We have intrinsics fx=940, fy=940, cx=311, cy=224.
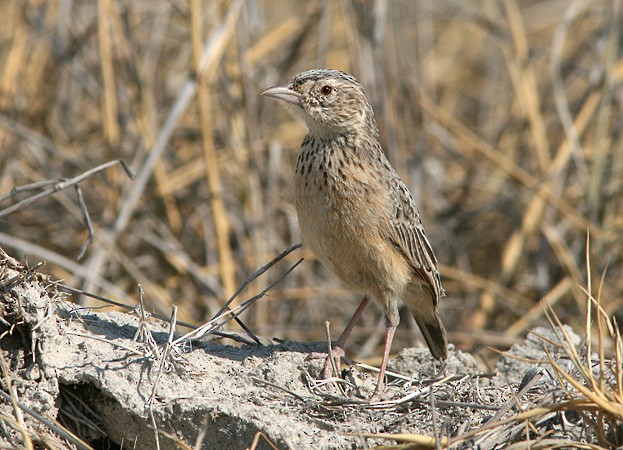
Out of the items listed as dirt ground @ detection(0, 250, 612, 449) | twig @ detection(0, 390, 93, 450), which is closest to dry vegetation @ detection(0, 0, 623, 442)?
dirt ground @ detection(0, 250, 612, 449)

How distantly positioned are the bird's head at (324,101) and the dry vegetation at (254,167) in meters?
2.11

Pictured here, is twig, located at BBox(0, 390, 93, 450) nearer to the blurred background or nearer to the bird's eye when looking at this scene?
the bird's eye

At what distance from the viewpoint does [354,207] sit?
15.0ft

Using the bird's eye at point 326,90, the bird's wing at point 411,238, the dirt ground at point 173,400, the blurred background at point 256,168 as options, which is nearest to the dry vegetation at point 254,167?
the blurred background at point 256,168

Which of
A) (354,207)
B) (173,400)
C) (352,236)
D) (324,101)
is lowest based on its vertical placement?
(173,400)

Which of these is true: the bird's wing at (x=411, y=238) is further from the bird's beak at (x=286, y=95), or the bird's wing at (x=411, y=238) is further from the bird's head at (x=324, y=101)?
the bird's beak at (x=286, y=95)

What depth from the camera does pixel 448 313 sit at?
8172 millimetres

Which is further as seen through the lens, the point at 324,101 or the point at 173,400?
the point at 324,101

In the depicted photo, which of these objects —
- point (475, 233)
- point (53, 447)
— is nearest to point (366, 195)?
point (53, 447)

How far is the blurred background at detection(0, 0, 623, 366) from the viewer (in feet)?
24.2

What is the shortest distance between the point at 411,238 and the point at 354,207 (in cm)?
48

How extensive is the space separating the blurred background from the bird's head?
213cm

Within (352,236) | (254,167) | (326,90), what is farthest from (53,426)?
(254,167)

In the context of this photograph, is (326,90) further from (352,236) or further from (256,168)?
(256,168)
